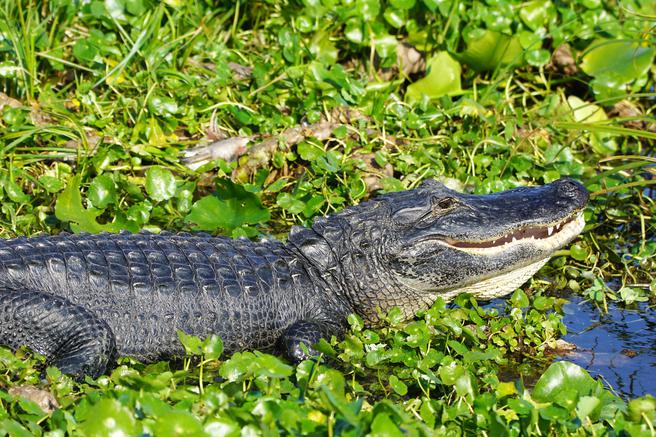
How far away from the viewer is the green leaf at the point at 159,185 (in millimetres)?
5312

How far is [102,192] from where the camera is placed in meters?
5.28

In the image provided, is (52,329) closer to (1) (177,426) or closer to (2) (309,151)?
(1) (177,426)

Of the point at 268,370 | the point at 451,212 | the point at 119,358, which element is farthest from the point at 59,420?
the point at 451,212

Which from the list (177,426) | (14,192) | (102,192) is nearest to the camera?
(177,426)

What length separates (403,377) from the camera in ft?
13.3

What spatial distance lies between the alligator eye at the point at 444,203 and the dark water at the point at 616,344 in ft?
2.70

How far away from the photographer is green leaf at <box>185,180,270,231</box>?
5.24 m

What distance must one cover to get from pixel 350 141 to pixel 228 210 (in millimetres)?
1058

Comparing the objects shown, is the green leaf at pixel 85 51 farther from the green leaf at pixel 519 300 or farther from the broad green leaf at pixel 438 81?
the green leaf at pixel 519 300

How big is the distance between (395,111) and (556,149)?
1.03 metres

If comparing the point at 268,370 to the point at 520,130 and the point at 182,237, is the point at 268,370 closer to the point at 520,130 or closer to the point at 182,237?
the point at 182,237

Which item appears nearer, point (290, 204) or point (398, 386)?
point (398, 386)

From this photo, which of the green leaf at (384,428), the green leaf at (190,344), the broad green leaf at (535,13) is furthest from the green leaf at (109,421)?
the broad green leaf at (535,13)

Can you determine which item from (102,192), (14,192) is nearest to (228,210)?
(102,192)
